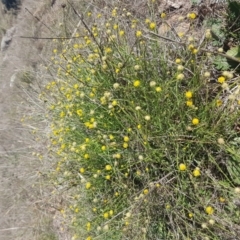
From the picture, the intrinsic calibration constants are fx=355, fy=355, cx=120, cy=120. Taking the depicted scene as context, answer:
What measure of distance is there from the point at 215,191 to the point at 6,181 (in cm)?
252

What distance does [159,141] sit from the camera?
164 centimetres

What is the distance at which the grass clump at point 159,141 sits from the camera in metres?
1.55

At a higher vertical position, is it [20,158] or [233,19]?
[233,19]

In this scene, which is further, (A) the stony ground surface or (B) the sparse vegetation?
(A) the stony ground surface

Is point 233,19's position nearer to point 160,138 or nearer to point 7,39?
point 160,138

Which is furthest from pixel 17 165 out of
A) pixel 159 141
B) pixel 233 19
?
pixel 233 19

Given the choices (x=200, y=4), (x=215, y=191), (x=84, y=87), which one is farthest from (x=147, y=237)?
(x=200, y=4)

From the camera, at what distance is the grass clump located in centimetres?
155

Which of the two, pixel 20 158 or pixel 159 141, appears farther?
pixel 20 158

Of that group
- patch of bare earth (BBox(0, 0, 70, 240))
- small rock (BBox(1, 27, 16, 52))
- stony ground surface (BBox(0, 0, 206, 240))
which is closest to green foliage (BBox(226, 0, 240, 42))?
stony ground surface (BBox(0, 0, 206, 240))

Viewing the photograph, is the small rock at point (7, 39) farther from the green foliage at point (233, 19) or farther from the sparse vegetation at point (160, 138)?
the green foliage at point (233, 19)

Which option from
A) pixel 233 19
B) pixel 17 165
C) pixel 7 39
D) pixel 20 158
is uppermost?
pixel 233 19

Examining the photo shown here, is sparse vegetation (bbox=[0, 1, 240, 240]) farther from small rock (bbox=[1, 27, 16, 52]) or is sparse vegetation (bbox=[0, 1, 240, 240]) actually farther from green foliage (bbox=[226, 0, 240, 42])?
small rock (bbox=[1, 27, 16, 52])

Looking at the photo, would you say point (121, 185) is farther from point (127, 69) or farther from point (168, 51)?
point (168, 51)
